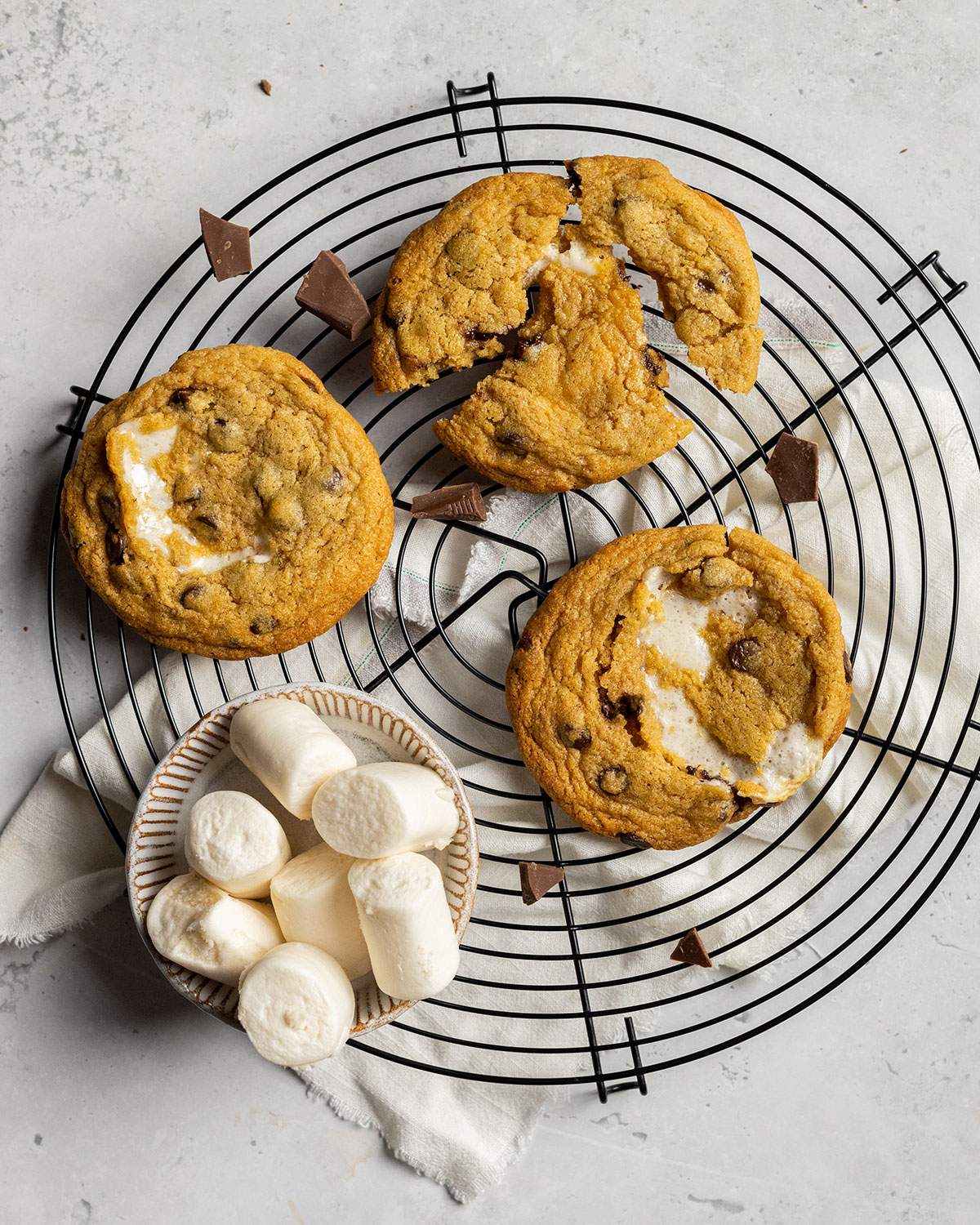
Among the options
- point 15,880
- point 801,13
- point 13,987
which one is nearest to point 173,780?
point 15,880

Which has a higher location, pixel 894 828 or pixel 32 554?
pixel 32 554

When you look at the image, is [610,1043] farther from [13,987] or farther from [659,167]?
[659,167]

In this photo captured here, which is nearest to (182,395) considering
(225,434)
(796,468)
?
(225,434)

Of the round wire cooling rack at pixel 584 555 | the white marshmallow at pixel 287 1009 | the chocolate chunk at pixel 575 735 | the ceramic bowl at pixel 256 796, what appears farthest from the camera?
the round wire cooling rack at pixel 584 555

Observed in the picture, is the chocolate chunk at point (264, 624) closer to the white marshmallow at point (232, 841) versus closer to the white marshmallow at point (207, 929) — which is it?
the white marshmallow at point (232, 841)

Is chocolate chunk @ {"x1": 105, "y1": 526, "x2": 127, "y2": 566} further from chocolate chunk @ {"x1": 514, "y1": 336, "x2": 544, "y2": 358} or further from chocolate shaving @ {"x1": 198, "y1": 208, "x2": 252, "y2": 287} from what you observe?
chocolate chunk @ {"x1": 514, "y1": 336, "x2": 544, "y2": 358}

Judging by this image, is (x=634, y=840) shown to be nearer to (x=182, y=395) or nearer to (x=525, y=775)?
(x=525, y=775)

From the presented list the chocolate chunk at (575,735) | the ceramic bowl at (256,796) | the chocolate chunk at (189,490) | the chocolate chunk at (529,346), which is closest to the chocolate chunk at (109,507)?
the chocolate chunk at (189,490)
